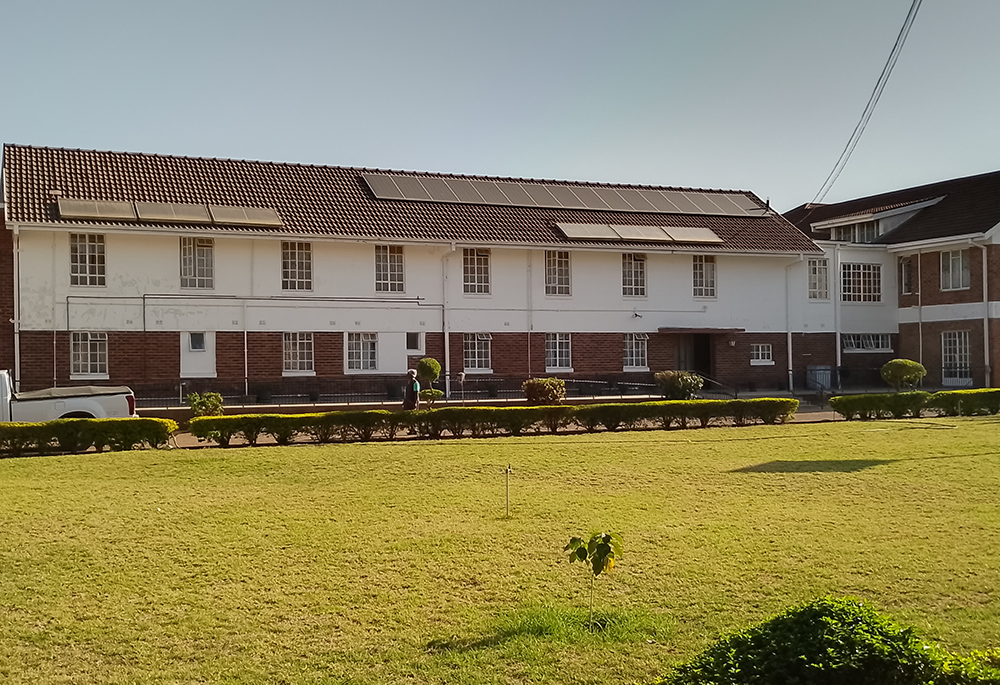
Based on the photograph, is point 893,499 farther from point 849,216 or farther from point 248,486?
point 849,216

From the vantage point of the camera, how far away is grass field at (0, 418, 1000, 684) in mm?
6750

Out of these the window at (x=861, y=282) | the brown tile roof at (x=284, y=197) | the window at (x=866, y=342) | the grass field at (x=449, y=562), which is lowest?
the grass field at (x=449, y=562)

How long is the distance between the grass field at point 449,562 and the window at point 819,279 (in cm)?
2138

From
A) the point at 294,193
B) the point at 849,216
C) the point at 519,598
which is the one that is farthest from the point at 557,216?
the point at 519,598

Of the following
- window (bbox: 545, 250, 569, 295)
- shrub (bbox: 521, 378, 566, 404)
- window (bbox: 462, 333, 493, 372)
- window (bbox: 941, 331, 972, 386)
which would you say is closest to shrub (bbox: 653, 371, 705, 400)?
shrub (bbox: 521, 378, 566, 404)

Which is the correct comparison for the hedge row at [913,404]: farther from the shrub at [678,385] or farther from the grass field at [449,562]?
the grass field at [449,562]

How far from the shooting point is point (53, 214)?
26.9 metres

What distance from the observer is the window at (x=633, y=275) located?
33.5 meters

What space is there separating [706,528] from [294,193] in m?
23.4

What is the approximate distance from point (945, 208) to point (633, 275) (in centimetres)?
1326

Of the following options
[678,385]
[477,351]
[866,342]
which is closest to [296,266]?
[477,351]

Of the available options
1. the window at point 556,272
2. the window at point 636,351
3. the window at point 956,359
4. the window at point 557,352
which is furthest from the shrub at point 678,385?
the window at point 956,359

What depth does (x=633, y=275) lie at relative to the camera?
1326 inches

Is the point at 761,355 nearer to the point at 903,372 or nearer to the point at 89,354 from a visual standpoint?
the point at 903,372
